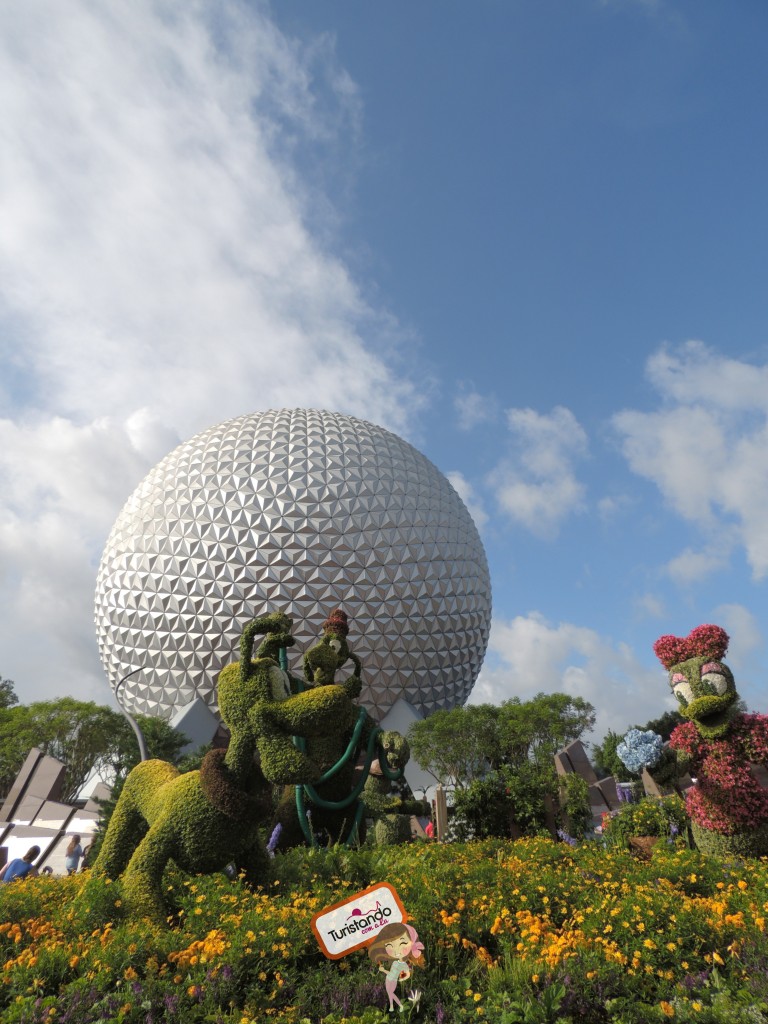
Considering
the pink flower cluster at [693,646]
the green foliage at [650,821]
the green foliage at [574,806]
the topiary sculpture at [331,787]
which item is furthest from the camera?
the green foliage at [574,806]

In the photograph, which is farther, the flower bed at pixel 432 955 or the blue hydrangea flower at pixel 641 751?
the blue hydrangea flower at pixel 641 751

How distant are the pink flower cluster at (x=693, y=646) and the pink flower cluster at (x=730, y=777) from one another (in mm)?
825

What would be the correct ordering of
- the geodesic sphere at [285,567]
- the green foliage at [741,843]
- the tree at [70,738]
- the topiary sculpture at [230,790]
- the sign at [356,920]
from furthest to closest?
the tree at [70,738] → the geodesic sphere at [285,567] → the green foliage at [741,843] → the topiary sculpture at [230,790] → the sign at [356,920]

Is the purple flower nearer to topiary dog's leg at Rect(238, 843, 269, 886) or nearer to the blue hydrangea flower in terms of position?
topiary dog's leg at Rect(238, 843, 269, 886)

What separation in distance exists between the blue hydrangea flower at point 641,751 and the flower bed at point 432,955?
2005mm

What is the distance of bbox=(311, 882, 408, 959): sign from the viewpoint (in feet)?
11.2

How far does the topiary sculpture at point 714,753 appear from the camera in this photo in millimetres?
6762

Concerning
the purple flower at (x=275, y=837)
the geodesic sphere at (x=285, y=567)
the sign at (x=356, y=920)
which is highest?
the geodesic sphere at (x=285, y=567)

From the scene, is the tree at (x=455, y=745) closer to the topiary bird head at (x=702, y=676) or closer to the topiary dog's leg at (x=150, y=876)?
the topiary bird head at (x=702, y=676)

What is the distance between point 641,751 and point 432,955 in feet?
15.3

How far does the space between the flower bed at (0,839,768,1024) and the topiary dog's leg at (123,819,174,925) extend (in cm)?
14

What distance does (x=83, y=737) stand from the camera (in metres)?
28.0

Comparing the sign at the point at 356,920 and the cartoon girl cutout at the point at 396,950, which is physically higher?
the sign at the point at 356,920

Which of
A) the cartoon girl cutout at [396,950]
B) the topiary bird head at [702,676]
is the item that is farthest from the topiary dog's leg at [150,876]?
the topiary bird head at [702,676]
